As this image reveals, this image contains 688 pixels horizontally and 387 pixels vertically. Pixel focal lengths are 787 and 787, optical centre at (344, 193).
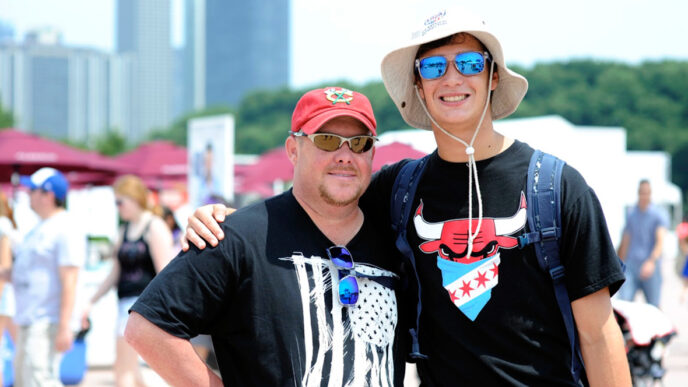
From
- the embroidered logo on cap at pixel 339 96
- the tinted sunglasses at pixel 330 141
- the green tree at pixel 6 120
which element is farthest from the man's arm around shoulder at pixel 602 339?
the green tree at pixel 6 120

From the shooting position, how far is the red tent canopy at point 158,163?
18.3m

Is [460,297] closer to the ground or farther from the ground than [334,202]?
closer to the ground

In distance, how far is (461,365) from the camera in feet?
8.09

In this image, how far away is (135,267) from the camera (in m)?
6.14

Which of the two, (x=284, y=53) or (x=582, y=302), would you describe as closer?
(x=582, y=302)

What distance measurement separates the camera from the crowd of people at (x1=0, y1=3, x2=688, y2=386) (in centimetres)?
236

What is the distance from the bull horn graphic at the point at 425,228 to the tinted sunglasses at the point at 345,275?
0.25 metres

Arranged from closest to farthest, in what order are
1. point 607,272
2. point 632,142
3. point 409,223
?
point 607,272
point 409,223
point 632,142

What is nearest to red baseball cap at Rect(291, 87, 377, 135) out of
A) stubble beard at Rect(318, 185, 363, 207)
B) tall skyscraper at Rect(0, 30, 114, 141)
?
stubble beard at Rect(318, 185, 363, 207)

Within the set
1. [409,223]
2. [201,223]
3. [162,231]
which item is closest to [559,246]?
[409,223]

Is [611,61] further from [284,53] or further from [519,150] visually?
[284,53]

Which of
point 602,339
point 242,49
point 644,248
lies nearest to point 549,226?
point 602,339

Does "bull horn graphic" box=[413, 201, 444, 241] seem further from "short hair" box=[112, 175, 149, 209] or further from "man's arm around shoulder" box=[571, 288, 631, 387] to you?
"short hair" box=[112, 175, 149, 209]

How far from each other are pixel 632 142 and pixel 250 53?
13641 centimetres
